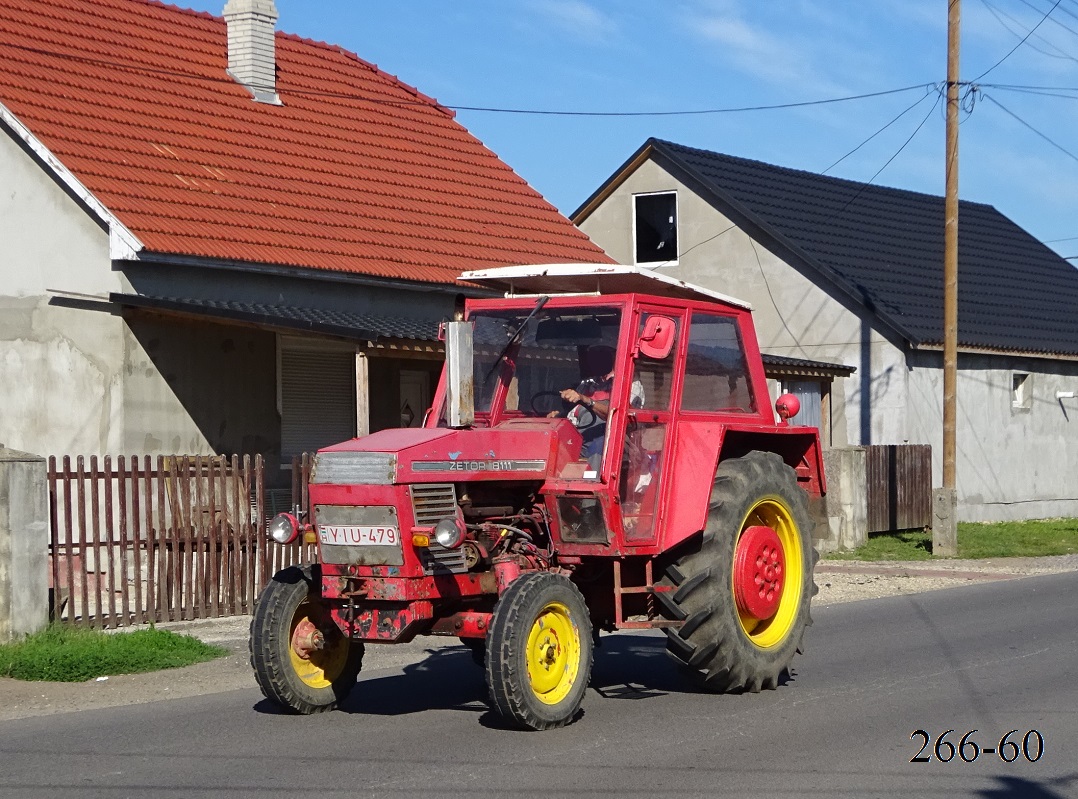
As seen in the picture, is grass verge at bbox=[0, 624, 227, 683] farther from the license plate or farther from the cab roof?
the cab roof

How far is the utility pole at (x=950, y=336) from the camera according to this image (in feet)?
68.2

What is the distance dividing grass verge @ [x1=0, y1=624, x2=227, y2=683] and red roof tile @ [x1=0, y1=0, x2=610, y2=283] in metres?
5.58

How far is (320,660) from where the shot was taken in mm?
8586

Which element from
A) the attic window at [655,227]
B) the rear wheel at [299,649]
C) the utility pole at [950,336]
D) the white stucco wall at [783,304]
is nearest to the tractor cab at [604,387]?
the rear wheel at [299,649]

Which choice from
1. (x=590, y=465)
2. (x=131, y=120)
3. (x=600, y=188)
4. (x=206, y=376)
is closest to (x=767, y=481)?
(x=590, y=465)

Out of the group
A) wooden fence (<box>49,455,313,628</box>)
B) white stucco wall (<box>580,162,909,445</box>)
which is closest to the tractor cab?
wooden fence (<box>49,455,313,628</box>)

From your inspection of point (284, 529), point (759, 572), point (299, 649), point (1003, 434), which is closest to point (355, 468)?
point (284, 529)

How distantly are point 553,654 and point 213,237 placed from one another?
34.1ft

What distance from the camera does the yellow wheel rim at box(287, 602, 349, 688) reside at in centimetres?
841

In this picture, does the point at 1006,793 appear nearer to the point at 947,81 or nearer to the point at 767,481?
the point at 767,481

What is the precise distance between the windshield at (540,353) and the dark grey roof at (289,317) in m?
5.86

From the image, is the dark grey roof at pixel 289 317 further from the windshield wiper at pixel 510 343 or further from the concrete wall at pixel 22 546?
the windshield wiper at pixel 510 343

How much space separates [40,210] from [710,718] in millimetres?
10933

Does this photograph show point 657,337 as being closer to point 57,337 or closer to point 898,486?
point 57,337
